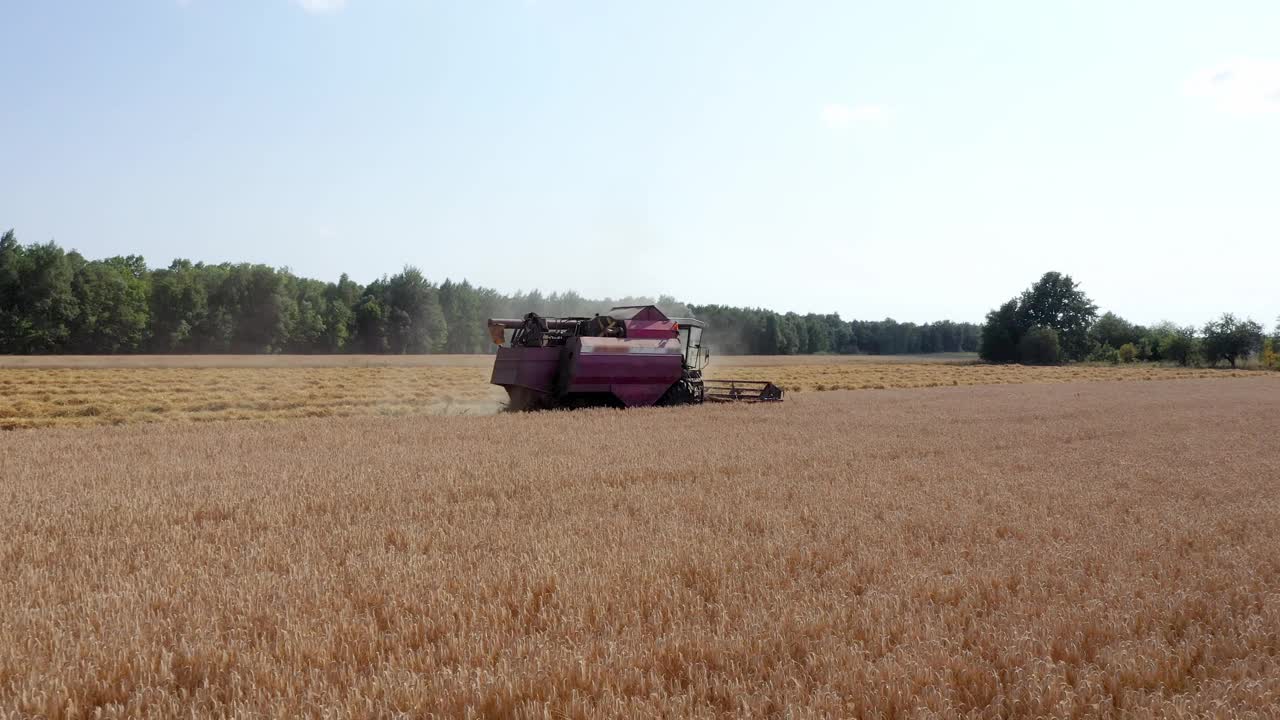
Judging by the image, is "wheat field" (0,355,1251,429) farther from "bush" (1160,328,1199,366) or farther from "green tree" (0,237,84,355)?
"bush" (1160,328,1199,366)

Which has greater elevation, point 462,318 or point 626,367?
point 462,318

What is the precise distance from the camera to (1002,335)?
8506 centimetres

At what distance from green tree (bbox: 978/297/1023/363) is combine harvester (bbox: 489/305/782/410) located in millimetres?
73542

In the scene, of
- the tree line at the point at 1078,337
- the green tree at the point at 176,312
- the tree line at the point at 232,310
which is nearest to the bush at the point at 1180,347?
the tree line at the point at 1078,337

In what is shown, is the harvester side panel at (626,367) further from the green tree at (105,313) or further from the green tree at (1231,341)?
the green tree at (1231,341)

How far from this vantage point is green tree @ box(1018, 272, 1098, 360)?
3329 inches

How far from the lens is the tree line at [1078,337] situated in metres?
76.3

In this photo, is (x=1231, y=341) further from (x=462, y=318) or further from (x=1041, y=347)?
(x=462, y=318)

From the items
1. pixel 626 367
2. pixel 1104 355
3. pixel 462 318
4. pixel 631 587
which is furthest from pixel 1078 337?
pixel 631 587

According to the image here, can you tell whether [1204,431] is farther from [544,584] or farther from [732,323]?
[732,323]

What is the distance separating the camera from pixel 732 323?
95.2 meters

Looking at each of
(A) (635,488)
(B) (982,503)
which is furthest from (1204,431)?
(A) (635,488)

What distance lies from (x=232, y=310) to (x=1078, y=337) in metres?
82.1

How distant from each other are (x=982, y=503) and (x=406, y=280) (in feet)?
250
